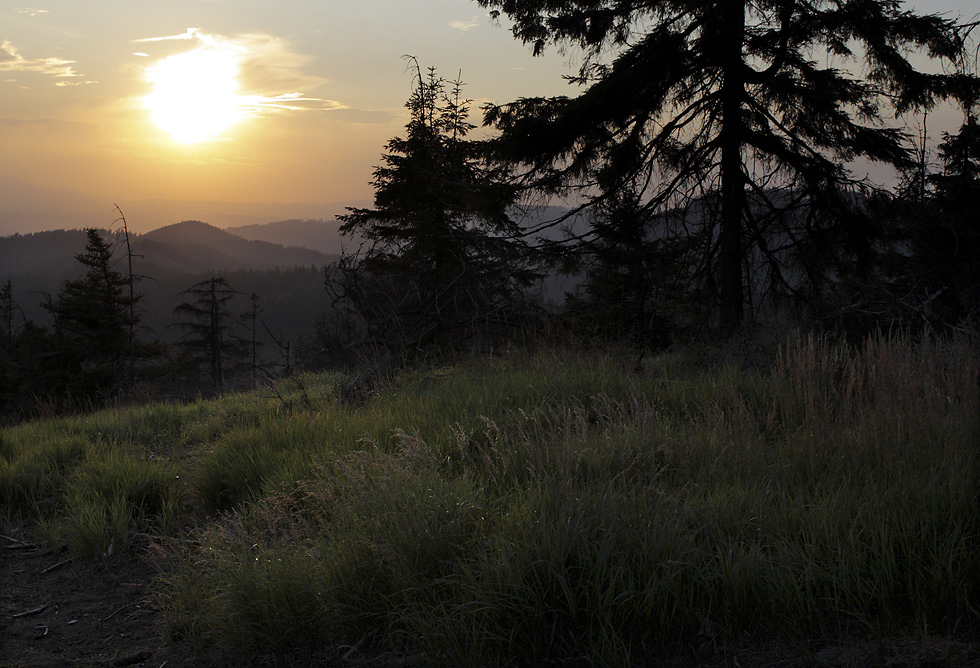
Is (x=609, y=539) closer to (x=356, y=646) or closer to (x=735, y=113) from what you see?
(x=356, y=646)

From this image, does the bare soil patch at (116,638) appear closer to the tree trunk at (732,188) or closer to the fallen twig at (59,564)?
the fallen twig at (59,564)

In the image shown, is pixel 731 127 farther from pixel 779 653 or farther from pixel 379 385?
pixel 779 653

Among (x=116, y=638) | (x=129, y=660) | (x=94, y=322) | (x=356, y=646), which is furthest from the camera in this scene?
(x=94, y=322)

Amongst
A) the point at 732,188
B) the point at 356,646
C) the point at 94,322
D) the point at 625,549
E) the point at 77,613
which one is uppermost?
the point at 732,188

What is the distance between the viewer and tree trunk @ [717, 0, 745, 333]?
9555 millimetres

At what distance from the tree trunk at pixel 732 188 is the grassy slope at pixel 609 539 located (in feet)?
18.3

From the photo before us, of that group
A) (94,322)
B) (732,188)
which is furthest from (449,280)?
(94,322)

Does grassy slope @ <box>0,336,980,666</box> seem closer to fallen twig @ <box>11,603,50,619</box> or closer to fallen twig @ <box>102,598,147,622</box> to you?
fallen twig @ <box>102,598,147,622</box>

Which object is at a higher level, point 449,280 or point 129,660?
point 449,280

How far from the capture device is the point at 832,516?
9.12ft

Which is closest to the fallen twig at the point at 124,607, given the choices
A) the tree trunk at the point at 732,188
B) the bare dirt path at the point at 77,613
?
the bare dirt path at the point at 77,613

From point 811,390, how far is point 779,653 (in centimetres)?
224

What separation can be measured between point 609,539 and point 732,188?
8898 millimetres

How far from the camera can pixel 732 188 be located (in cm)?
990
